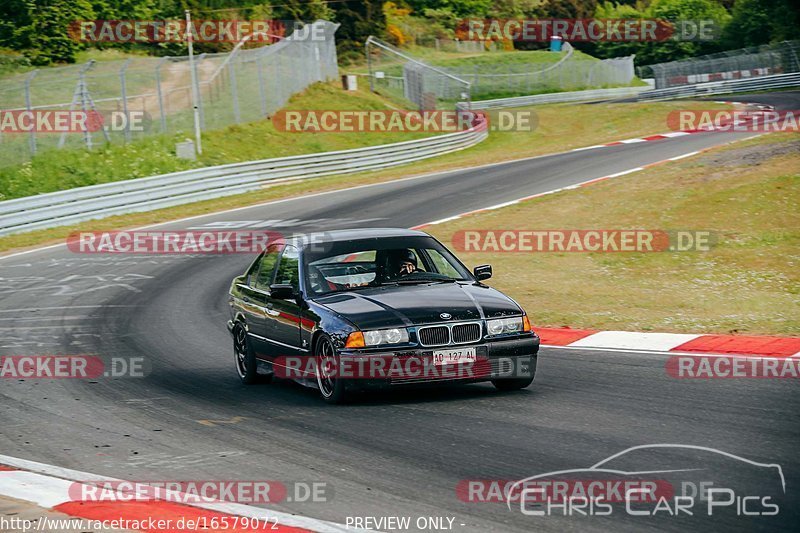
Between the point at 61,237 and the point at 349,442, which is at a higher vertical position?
the point at 349,442

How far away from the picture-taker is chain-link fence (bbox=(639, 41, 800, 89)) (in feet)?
213

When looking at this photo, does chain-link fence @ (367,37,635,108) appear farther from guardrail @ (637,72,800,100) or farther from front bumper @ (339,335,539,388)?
front bumper @ (339,335,539,388)

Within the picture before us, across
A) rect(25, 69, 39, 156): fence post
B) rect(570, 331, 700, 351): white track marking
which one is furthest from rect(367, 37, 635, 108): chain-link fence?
rect(570, 331, 700, 351): white track marking

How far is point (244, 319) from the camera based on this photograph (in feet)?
37.9

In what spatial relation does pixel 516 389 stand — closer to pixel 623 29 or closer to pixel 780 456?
pixel 780 456

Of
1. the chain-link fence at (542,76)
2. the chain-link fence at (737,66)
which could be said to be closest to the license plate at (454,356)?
the chain-link fence at (737,66)

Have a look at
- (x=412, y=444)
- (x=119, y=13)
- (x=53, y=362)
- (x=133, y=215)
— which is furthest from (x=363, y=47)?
(x=412, y=444)

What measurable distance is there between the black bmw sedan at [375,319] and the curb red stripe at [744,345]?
2489 millimetres

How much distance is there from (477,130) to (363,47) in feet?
116

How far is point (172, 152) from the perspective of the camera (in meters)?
35.8

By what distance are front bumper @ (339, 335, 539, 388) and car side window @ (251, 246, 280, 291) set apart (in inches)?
89.1

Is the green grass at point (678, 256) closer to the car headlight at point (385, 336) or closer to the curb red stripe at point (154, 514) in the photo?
the car headlight at point (385, 336)

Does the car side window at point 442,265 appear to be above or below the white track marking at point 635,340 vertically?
above

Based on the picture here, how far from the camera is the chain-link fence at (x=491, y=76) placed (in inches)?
2120
